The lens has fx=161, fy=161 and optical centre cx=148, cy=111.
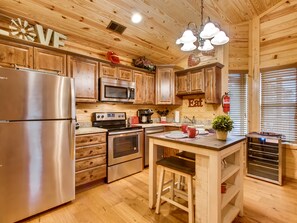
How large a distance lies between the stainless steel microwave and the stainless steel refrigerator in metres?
0.95

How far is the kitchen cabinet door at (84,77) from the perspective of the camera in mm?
2730

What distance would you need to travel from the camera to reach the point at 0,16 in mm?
2225

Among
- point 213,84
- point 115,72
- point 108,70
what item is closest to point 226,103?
point 213,84

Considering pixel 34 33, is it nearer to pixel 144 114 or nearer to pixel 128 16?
pixel 128 16

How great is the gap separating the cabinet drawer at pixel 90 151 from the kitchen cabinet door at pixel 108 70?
1.35 metres

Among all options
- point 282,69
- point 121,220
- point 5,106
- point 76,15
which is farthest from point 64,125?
point 282,69

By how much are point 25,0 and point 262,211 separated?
13.4ft

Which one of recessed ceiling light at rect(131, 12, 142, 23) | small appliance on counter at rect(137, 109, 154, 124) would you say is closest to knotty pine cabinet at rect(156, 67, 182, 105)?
small appliance on counter at rect(137, 109, 154, 124)

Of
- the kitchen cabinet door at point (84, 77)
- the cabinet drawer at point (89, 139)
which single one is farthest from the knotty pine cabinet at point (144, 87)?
the cabinet drawer at point (89, 139)

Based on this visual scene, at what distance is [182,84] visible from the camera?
4.06 metres

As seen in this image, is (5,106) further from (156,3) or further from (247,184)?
(247,184)

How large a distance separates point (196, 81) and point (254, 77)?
1185 millimetres

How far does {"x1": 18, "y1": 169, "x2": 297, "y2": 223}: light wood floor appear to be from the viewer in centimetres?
191

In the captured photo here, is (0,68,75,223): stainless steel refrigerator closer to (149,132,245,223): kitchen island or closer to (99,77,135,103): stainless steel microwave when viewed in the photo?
(99,77,135,103): stainless steel microwave
